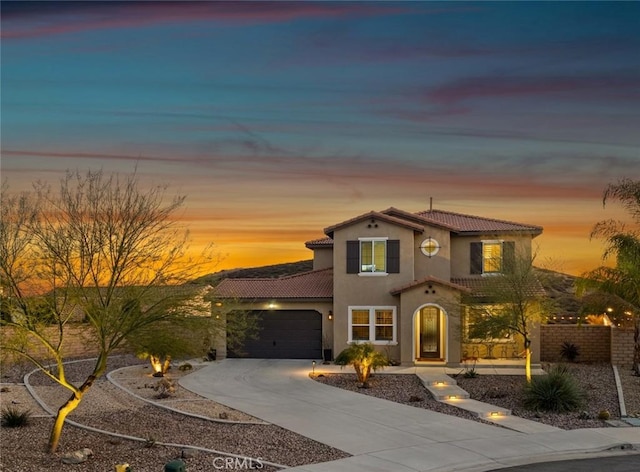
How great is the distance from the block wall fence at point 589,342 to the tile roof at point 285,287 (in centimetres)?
986

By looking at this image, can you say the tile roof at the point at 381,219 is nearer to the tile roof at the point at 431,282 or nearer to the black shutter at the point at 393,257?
the black shutter at the point at 393,257

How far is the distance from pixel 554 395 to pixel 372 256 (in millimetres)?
11952

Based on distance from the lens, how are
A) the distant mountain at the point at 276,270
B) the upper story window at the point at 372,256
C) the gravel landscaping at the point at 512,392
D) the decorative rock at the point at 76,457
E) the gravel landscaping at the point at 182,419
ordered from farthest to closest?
the distant mountain at the point at 276,270, the upper story window at the point at 372,256, the gravel landscaping at the point at 512,392, the gravel landscaping at the point at 182,419, the decorative rock at the point at 76,457

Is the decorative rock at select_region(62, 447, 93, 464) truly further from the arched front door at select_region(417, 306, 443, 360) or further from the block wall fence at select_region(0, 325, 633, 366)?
the arched front door at select_region(417, 306, 443, 360)

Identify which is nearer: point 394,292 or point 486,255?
point 394,292

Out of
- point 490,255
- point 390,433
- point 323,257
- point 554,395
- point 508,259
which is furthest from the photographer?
point 323,257

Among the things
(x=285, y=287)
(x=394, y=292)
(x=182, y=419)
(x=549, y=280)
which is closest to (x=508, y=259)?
(x=549, y=280)

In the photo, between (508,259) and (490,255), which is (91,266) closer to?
(508,259)

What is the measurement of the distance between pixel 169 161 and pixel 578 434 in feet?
54.3

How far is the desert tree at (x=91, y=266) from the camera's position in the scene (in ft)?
48.1

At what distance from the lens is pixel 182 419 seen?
1869cm

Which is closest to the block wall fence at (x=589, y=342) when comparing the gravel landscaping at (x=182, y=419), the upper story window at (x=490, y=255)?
the gravel landscaping at (x=182, y=419)

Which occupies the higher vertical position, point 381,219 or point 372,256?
point 381,219

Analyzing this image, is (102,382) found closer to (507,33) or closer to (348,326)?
(348,326)
